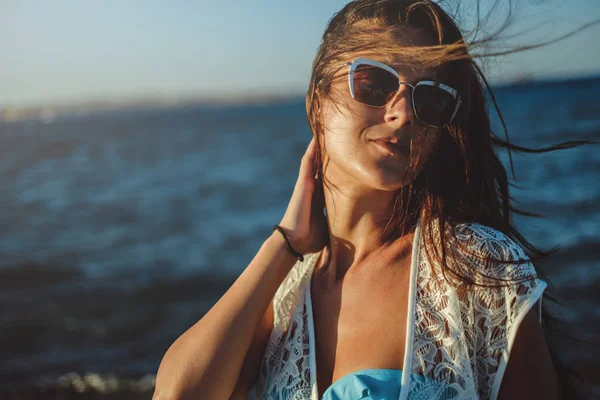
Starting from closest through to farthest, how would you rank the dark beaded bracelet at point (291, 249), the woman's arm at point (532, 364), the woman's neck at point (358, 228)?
the woman's arm at point (532, 364) → the woman's neck at point (358, 228) → the dark beaded bracelet at point (291, 249)

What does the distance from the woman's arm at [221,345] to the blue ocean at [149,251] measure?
1.38 meters

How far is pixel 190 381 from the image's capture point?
244 centimetres

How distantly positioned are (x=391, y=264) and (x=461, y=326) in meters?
0.44

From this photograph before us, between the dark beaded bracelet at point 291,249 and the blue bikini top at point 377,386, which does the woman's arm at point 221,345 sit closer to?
the dark beaded bracelet at point 291,249

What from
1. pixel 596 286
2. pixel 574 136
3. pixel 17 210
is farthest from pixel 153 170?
pixel 596 286

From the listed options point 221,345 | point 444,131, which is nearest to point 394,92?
point 444,131

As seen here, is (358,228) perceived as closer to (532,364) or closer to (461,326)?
(461,326)

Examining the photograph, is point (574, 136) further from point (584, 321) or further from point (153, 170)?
point (153, 170)

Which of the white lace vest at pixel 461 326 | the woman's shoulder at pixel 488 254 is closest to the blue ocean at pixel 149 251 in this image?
the woman's shoulder at pixel 488 254

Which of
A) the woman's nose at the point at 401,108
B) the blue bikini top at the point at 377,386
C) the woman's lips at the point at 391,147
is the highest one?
the woman's nose at the point at 401,108

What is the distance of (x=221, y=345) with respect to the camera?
248 centimetres

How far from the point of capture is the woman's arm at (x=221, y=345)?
2.45 metres

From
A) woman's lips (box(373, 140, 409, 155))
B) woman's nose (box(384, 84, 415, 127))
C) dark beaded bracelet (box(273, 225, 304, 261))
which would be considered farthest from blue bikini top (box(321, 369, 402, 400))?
woman's nose (box(384, 84, 415, 127))

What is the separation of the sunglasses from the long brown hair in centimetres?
6
